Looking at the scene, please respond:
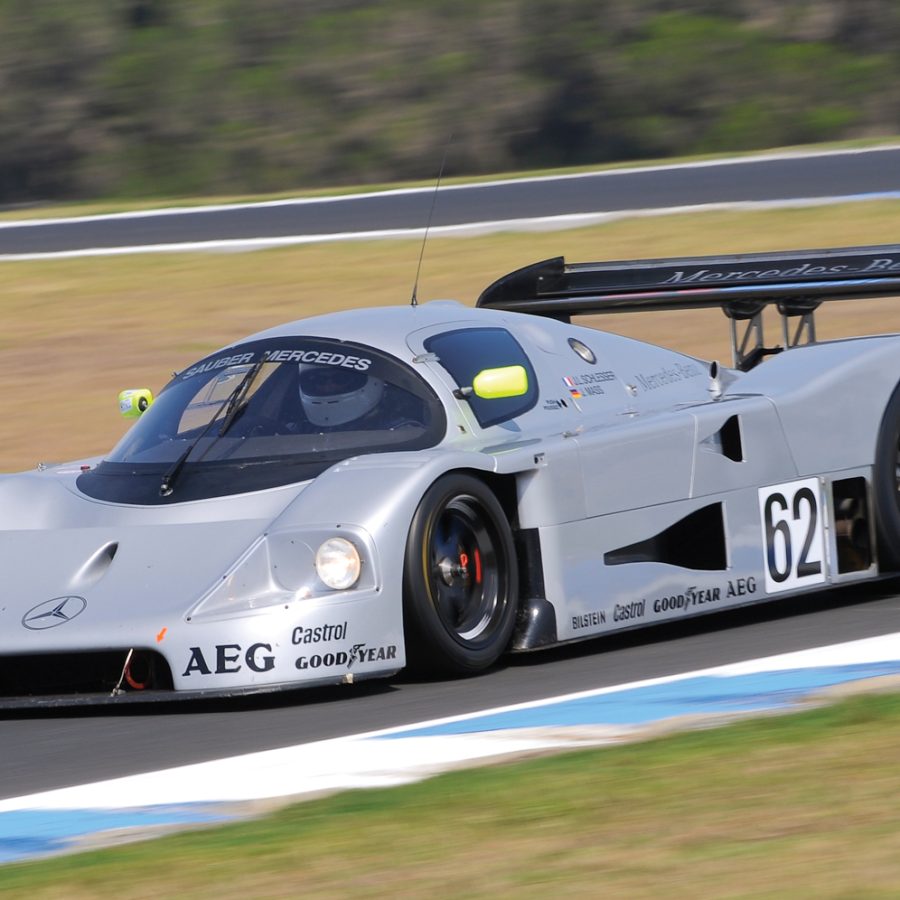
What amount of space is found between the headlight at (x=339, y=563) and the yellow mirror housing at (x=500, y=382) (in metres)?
0.94

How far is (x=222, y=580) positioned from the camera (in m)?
5.64

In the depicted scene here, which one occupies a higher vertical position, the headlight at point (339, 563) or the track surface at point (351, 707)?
the headlight at point (339, 563)

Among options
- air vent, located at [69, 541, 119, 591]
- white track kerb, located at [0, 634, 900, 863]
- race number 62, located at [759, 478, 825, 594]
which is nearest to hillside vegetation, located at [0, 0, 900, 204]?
race number 62, located at [759, 478, 825, 594]

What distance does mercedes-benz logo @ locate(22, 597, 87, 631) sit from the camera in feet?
18.8

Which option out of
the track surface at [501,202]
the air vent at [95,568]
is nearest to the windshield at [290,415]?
the air vent at [95,568]

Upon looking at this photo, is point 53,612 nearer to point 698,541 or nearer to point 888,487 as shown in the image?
point 698,541

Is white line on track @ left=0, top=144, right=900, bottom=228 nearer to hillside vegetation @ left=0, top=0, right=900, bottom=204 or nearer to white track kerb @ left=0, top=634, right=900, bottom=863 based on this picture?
hillside vegetation @ left=0, top=0, right=900, bottom=204

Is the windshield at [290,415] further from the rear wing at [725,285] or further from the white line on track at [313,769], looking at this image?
the rear wing at [725,285]

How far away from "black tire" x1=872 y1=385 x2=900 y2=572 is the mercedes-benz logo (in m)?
3.29

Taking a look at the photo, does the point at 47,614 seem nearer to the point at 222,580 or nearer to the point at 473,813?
the point at 222,580

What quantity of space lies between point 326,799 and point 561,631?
2.06 m

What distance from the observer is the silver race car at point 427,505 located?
5652mm

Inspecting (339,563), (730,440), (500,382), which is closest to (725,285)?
(730,440)

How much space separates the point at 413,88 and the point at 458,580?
93.4 feet
